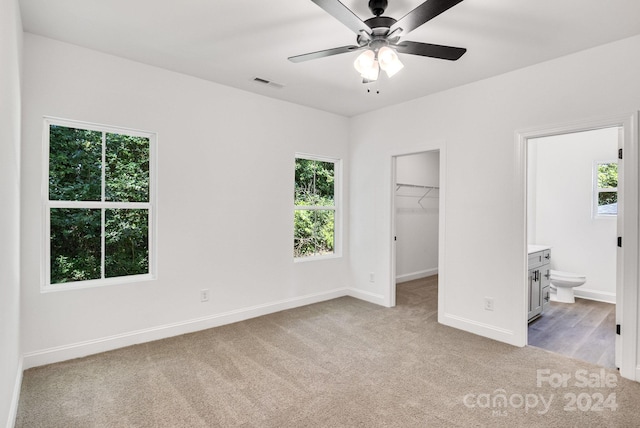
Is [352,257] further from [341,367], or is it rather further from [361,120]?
[341,367]

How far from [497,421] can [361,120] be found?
387 centimetres

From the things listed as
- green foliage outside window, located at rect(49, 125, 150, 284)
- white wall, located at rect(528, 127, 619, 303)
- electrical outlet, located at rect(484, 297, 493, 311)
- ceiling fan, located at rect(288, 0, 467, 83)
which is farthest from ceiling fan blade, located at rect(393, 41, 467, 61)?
white wall, located at rect(528, 127, 619, 303)

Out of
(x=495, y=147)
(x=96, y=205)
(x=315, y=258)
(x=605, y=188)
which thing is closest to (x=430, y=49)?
(x=495, y=147)

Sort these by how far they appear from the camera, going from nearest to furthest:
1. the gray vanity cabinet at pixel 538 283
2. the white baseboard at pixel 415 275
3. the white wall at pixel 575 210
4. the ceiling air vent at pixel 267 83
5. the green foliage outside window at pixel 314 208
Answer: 1. the ceiling air vent at pixel 267 83
2. the gray vanity cabinet at pixel 538 283
3. the green foliage outside window at pixel 314 208
4. the white wall at pixel 575 210
5. the white baseboard at pixel 415 275

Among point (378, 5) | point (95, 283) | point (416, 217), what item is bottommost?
point (95, 283)

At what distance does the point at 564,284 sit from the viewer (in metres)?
4.64

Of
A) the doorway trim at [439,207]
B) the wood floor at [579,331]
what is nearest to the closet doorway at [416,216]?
the doorway trim at [439,207]

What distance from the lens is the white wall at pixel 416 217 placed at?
5996 mm

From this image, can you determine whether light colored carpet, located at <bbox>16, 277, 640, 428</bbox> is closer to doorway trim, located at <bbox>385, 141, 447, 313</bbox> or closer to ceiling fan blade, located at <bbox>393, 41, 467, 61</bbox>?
doorway trim, located at <bbox>385, 141, 447, 313</bbox>

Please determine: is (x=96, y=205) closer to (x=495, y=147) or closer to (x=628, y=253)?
(x=495, y=147)

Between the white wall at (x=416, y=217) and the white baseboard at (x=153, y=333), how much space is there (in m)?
2.12

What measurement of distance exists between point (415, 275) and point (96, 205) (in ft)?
16.7

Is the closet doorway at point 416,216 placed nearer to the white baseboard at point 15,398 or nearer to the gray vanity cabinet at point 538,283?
the gray vanity cabinet at point 538,283

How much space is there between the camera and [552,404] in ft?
7.52
